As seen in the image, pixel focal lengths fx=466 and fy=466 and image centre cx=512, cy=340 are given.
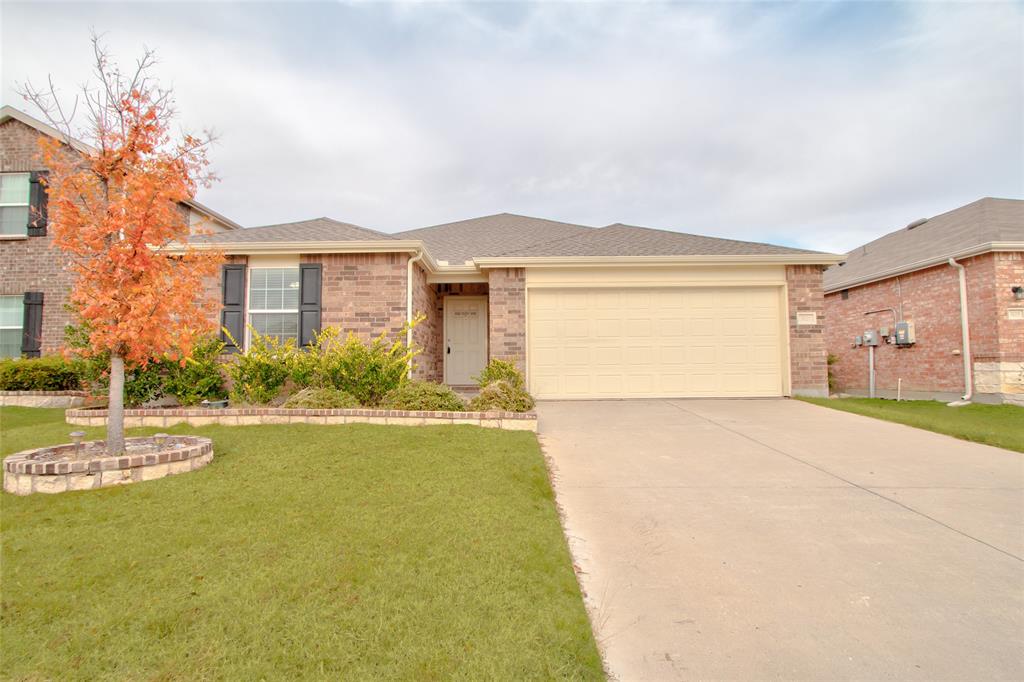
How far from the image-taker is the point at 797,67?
31.5 ft

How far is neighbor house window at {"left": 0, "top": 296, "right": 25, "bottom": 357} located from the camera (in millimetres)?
9680

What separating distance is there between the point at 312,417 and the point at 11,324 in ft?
28.9

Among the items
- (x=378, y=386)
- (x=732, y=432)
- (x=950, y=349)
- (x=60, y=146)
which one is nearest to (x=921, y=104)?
(x=950, y=349)

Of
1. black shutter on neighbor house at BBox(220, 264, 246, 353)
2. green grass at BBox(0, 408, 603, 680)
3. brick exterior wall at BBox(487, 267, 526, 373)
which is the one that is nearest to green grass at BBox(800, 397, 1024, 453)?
brick exterior wall at BBox(487, 267, 526, 373)

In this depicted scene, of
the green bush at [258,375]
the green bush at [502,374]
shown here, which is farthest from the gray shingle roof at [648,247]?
the green bush at [258,375]

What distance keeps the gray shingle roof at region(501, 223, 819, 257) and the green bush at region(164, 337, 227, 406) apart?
18.8 ft

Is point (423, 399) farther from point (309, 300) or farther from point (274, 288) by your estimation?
point (274, 288)

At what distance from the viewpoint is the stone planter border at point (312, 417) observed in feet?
19.6

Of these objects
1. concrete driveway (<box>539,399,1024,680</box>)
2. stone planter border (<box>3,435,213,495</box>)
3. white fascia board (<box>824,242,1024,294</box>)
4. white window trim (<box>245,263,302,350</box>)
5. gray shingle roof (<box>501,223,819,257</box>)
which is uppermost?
gray shingle roof (<box>501,223,819,257</box>)

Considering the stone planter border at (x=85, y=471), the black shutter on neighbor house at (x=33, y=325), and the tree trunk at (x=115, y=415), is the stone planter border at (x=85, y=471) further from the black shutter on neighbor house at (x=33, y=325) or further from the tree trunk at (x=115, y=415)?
the black shutter on neighbor house at (x=33, y=325)

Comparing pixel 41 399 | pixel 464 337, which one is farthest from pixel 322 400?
pixel 41 399

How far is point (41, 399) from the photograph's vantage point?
8375 mm

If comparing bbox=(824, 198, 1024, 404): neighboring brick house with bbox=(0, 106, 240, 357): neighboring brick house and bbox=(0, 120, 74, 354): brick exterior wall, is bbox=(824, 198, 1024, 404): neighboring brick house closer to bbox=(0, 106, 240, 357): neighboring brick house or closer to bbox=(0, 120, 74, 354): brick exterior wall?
bbox=(0, 106, 240, 357): neighboring brick house

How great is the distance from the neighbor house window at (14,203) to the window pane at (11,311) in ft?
4.65
